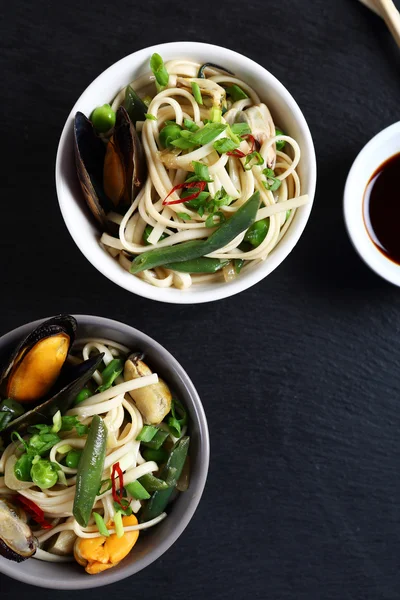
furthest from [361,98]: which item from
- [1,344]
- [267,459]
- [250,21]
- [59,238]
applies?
[1,344]

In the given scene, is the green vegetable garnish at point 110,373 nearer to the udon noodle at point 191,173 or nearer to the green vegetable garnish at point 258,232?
the udon noodle at point 191,173

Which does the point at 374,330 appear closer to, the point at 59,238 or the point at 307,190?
the point at 307,190

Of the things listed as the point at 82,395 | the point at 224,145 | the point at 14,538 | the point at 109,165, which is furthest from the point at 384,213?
the point at 14,538

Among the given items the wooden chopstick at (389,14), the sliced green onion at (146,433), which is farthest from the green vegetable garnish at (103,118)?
the wooden chopstick at (389,14)

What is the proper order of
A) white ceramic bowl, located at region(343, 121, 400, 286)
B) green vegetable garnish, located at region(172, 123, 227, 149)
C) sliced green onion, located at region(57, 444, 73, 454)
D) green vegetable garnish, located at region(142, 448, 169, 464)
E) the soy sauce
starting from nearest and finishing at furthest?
green vegetable garnish, located at region(172, 123, 227, 149) → sliced green onion, located at region(57, 444, 73, 454) → green vegetable garnish, located at region(142, 448, 169, 464) → white ceramic bowl, located at region(343, 121, 400, 286) → the soy sauce

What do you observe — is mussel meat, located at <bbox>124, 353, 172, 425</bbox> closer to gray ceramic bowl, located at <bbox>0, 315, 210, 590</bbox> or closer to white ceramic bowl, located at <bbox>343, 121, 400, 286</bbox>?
gray ceramic bowl, located at <bbox>0, 315, 210, 590</bbox>

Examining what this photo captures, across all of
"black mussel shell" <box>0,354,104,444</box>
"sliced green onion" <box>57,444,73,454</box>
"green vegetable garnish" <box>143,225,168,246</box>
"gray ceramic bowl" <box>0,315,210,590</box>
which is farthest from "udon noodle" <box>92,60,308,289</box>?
"sliced green onion" <box>57,444,73,454</box>
